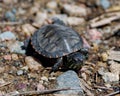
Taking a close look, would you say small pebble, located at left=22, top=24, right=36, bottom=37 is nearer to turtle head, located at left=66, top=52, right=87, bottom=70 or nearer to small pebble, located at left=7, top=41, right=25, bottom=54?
small pebble, located at left=7, top=41, right=25, bottom=54

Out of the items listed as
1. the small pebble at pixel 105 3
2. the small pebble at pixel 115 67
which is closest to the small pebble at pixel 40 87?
the small pebble at pixel 115 67

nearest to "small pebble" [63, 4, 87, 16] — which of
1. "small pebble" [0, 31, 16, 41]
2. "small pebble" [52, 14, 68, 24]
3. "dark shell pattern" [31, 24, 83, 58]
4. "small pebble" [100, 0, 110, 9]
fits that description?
"small pebble" [52, 14, 68, 24]

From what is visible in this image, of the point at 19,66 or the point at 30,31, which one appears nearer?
the point at 19,66

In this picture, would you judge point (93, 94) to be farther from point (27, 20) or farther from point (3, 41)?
point (27, 20)

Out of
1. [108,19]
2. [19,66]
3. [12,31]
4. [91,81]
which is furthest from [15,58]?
[108,19]

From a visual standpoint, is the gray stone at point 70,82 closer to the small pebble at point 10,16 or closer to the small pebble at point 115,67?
the small pebble at point 115,67

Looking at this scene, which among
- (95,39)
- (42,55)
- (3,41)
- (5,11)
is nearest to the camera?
(42,55)

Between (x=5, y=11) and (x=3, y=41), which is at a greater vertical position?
(x=5, y=11)

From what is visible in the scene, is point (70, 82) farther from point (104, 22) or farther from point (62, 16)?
point (62, 16)
